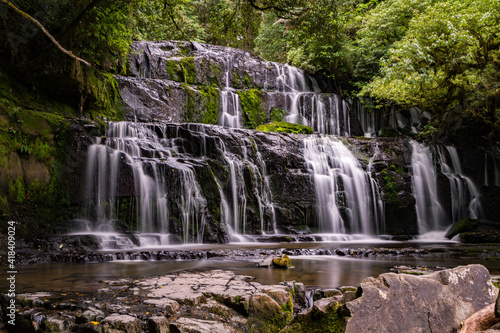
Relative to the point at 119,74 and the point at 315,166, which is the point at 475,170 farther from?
the point at 119,74

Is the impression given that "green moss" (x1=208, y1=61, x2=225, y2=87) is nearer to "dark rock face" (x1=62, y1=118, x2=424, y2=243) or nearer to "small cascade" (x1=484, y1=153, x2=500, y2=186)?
"dark rock face" (x1=62, y1=118, x2=424, y2=243)

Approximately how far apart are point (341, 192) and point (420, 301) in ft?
35.0

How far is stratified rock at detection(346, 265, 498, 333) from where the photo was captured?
2.32m

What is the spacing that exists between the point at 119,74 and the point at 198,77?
3.99m

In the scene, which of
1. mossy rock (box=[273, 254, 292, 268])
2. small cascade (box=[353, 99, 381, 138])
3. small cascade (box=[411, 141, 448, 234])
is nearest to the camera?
mossy rock (box=[273, 254, 292, 268])

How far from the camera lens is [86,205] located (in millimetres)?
9797

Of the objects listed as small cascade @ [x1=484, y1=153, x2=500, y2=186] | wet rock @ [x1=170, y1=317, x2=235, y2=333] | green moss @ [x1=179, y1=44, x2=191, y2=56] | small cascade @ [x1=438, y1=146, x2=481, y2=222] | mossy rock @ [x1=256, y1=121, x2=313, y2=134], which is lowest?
wet rock @ [x1=170, y1=317, x2=235, y2=333]

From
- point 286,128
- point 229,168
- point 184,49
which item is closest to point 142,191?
point 229,168

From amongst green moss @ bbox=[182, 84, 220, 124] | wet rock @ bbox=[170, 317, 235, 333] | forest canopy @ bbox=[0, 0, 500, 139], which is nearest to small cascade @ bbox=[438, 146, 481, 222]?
forest canopy @ bbox=[0, 0, 500, 139]

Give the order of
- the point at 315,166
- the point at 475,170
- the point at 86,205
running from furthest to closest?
1. the point at 475,170
2. the point at 315,166
3. the point at 86,205

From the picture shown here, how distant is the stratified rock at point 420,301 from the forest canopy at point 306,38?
5955 mm

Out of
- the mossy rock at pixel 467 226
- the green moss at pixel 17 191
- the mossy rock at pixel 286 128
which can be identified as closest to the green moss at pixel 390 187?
the mossy rock at pixel 467 226

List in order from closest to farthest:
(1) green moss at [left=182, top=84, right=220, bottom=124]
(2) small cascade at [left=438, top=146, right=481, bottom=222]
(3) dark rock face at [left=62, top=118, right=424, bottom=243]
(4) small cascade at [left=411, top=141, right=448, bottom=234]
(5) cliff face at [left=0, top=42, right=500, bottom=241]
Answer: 1. (5) cliff face at [left=0, top=42, right=500, bottom=241]
2. (3) dark rock face at [left=62, top=118, right=424, bottom=243]
3. (4) small cascade at [left=411, top=141, right=448, bottom=234]
4. (2) small cascade at [left=438, top=146, right=481, bottom=222]
5. (1) green moss at [left=182, top=84, right=220, bottom=124]

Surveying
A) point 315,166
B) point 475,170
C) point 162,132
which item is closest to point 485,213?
point 475,170
